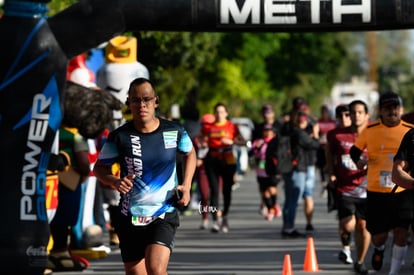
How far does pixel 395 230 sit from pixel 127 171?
4158 mm

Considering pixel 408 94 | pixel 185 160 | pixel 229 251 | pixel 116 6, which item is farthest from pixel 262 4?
pixel 408 94

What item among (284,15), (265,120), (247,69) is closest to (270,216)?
(265,120)

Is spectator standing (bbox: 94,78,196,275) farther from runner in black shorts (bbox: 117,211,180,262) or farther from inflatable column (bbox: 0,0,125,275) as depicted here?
inflatable column (bbox: 0,0,125,275)

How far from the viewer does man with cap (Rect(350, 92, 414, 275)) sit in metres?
13.0

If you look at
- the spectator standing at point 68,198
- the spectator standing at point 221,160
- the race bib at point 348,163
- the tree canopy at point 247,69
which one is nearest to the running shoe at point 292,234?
the spectator standing at point 221,160

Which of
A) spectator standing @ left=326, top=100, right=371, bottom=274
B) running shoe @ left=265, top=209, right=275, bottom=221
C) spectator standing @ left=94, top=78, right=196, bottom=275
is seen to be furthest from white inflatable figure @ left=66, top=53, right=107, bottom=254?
running shoe @ left=265, top=209, right=275, bottom=221

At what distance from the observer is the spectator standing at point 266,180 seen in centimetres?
2273

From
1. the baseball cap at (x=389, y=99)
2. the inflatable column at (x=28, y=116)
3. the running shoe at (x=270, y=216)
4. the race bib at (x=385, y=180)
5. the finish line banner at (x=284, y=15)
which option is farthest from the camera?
the running shoe at (x=270, y=216)

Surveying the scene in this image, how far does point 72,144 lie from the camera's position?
1432cm

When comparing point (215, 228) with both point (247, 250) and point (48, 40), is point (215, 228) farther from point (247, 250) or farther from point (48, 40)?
point (48, 40)

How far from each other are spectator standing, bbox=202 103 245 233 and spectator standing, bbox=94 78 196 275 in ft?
32.9

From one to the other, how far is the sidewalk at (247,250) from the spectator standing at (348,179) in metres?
0.45

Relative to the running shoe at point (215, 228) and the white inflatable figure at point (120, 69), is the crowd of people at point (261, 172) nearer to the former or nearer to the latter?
the running shoe at point (215, 228)

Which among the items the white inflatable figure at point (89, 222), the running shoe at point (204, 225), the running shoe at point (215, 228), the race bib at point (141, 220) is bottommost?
the running shoe at point (204, 225)
